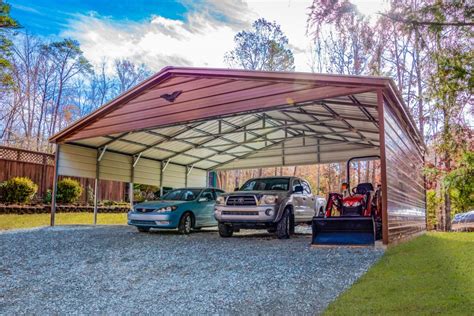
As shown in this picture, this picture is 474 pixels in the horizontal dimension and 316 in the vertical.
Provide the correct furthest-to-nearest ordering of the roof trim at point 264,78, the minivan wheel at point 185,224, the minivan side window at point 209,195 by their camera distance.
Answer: the minivan side window at point 209,195
the minivan wheel at point 185,224
the roof trim at point 264,78

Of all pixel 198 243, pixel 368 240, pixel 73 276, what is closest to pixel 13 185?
pixel 198 243

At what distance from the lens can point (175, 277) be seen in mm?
5582

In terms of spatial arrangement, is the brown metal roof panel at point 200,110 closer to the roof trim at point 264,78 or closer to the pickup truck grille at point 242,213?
the roof trim at point 264,78

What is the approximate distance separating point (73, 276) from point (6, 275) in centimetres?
114

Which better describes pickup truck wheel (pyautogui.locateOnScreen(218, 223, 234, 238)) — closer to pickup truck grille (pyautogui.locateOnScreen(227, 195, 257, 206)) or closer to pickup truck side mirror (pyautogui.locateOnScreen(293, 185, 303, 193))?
pickup truck grille (pyautogui.locateOnScreen(227, 195, 257, 206))

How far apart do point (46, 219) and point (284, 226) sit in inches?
410

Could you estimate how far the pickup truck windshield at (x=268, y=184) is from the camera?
10248 millimetres

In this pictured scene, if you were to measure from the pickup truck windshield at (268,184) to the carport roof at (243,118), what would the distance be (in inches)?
77.6

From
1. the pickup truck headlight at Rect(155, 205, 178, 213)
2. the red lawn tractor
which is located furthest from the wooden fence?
the red lawn tractor

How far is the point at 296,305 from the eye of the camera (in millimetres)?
4160

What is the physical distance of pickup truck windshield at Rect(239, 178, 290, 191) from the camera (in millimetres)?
10248

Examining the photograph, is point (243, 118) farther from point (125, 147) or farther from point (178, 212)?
point (125, 147)

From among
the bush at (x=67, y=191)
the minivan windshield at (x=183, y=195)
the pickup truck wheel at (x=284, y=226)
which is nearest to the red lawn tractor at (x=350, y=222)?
the pickup truck wheel at (x=284, y=226)

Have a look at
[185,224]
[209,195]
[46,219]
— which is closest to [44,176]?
[46,219]
